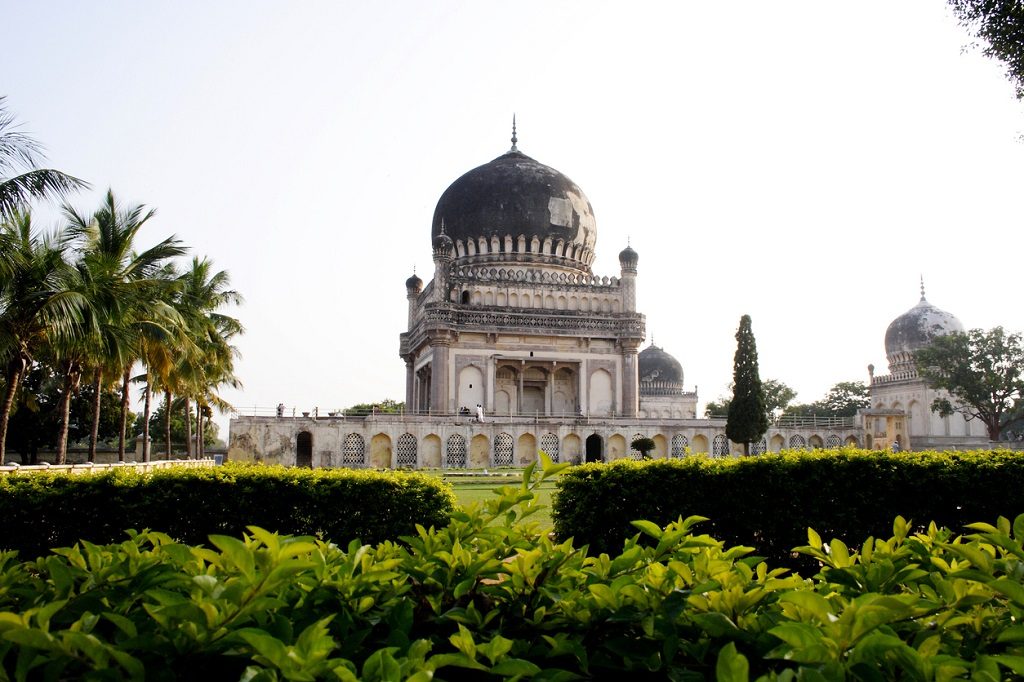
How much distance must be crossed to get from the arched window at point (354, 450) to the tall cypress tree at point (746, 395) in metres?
16.4

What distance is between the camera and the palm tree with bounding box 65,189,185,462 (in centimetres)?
2061

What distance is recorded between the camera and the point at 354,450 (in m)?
37.3

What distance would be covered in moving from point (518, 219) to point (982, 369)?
28976 millimetres

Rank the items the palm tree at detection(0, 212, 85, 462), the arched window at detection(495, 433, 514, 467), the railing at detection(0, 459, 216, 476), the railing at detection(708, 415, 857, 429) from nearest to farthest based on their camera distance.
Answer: the railing at detection(0, 459, 216, 476)
the palm tree at detection(0, 212, 85, 462)
the arched window at detection(495, 433, 514, 467)
the railing at detection(708, 415, 857, 429)

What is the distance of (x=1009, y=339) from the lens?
4828 cm

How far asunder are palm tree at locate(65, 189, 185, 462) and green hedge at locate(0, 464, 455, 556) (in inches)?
423

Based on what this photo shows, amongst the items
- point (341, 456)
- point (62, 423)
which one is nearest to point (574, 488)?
point (62, 423)

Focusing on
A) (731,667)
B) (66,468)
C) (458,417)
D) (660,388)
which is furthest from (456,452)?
(731,667)

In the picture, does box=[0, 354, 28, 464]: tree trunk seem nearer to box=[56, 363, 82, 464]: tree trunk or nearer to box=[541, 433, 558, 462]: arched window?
box=[56, 363, 82, 464]: tree trunk

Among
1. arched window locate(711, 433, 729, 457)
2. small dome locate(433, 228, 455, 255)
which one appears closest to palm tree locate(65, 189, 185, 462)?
small dome locate(433, 228, 455, 255)

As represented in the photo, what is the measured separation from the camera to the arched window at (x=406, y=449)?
37.7m

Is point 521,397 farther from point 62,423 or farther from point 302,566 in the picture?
point 302,566

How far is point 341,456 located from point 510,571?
35.2 m

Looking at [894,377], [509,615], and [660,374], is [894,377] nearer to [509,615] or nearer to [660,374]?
[660,374]
